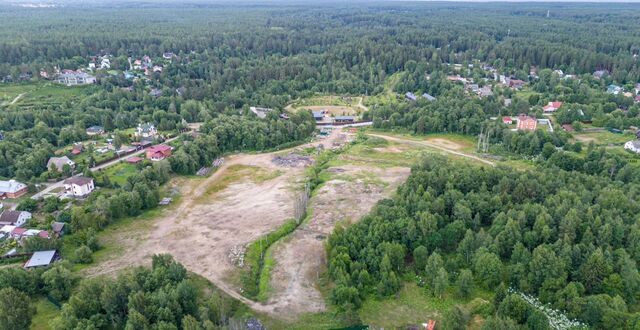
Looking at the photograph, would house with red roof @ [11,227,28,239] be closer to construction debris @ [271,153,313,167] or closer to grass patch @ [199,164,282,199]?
grass patch @ [199,164,282,199]

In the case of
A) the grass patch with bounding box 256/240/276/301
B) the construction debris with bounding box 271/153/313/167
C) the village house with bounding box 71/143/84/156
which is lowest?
the grass patch with bounding box 256/240/276/301

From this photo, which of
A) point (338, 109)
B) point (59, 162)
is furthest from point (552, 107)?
point (59, 162)


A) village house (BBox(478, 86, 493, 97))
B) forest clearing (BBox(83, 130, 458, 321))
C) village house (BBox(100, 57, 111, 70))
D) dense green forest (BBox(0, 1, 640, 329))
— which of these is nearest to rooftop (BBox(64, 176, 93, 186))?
dense green forest (BBox(0, 1, 640, 329))

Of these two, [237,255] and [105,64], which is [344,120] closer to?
[237,255]

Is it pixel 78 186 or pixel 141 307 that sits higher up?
pixel 78 186

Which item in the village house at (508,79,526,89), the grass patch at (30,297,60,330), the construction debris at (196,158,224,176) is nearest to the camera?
the grass patch at (30,297,60,330)

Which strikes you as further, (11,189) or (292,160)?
(292,160)

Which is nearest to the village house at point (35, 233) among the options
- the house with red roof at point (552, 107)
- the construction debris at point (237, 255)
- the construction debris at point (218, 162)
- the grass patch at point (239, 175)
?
the construction debris at point (237, 255)

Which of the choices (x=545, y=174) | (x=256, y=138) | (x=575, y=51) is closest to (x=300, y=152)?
(x=256, y=138)
